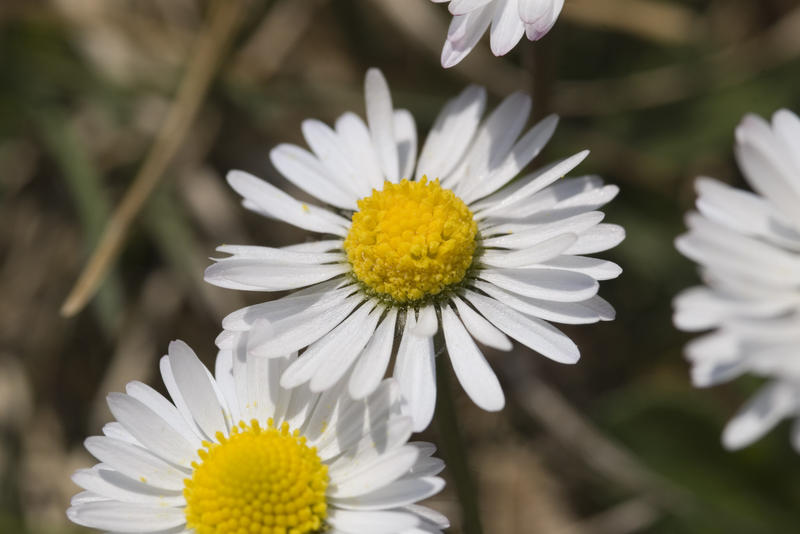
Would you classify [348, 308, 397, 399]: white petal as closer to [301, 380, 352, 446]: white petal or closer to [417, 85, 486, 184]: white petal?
[301, 380, 352, 446]: white petal

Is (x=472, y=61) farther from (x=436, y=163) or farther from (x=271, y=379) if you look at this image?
(x=271, y=379)

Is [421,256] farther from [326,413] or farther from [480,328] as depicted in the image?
[326,413]

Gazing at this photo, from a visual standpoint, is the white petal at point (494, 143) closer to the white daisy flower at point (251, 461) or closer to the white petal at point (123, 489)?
the white daisy flower at point (251, 461)

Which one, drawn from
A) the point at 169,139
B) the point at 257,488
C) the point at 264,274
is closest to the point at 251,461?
the point at 257,488

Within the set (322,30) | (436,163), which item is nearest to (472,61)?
(322,30)

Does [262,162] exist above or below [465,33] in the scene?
above

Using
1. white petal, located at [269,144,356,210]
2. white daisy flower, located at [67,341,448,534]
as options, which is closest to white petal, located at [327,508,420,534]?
white daisy flower, located at [67,341,448,534]

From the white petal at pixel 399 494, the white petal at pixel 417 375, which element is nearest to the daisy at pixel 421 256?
the white petal at pixel 417 375
